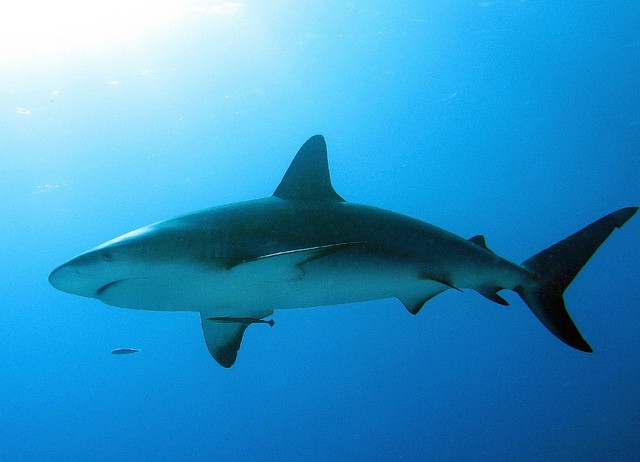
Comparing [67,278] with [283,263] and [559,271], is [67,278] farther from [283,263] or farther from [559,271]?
[559,271]

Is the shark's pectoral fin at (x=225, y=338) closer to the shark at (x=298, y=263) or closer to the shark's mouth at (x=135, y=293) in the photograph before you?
the shark at (x=298, y=263)

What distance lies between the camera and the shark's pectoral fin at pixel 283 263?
317 centimetres

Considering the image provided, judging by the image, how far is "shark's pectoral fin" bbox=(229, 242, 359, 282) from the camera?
3.17 meters

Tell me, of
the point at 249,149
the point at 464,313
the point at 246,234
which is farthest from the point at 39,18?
the point at 464,313

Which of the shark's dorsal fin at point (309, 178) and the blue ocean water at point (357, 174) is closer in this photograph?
the shark's dorsal fin at point (309, 178)

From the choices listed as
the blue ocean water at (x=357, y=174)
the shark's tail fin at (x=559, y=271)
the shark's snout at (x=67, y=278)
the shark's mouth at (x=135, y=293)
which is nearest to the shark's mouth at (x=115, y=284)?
the shark's mouth at (x=135, y=293)

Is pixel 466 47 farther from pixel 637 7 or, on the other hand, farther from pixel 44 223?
pixel 44 223

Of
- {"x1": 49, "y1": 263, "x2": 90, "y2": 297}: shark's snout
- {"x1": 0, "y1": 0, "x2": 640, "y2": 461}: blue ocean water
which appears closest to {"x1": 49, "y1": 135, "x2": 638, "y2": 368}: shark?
{"x1": 49, "y1": 263, "x2": 90, "y2": 297}: shark's snout

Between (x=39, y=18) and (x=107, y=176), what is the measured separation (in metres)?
16.2

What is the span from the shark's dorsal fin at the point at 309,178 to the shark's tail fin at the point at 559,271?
1.95 metres

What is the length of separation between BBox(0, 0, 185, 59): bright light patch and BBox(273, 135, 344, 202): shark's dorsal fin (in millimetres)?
17207

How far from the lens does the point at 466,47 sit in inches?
966

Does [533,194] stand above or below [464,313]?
above

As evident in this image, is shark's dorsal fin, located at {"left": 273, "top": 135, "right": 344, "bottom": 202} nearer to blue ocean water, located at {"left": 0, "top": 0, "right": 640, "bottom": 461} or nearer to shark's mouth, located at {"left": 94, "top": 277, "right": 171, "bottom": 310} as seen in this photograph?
shark's mouth, located at {"left": 94, "top": 277, "right": 171, "bottom": 310}
